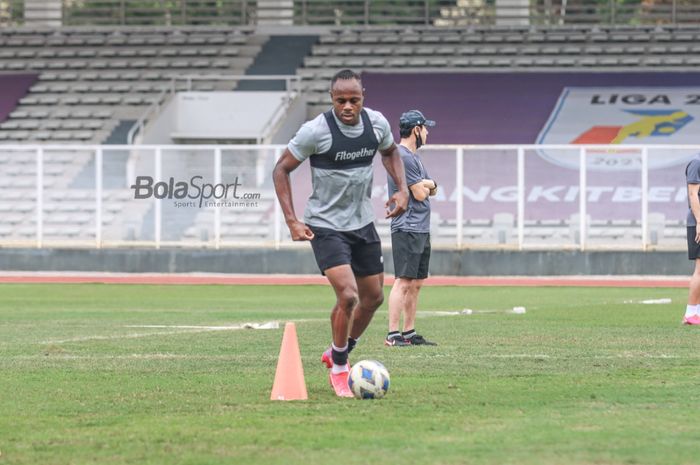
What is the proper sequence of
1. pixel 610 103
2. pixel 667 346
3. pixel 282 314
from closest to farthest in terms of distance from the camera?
pixel 667 346 < pixel 282 314 < pixel 610 103

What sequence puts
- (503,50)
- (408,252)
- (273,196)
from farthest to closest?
1. (503,50)
2. (273,196)
3. (408,252)

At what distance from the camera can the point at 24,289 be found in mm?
24906

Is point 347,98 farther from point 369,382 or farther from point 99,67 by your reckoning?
point 99,67

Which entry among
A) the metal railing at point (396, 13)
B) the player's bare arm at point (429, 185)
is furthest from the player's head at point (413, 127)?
the metal railing at point (396, 13)

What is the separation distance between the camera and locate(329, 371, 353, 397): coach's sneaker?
9.42 metres

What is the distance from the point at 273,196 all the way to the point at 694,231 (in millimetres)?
15911

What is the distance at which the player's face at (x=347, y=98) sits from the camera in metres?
9.52

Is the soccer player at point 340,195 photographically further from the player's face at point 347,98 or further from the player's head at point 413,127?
the player's head at point 413,127

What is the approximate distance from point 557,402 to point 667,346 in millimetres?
4186

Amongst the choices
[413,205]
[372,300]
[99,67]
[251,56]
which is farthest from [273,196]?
[372,300]

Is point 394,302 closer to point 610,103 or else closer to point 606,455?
point 606,455

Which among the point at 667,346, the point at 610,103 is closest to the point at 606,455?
the point at 667,346

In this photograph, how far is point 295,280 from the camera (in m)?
28.5

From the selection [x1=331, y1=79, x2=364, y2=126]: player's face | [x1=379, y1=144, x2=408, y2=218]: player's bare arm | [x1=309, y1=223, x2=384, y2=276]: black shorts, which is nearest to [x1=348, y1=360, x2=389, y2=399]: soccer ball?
[x1=309, y1=223, x2=384, y2=276]: black shorts
